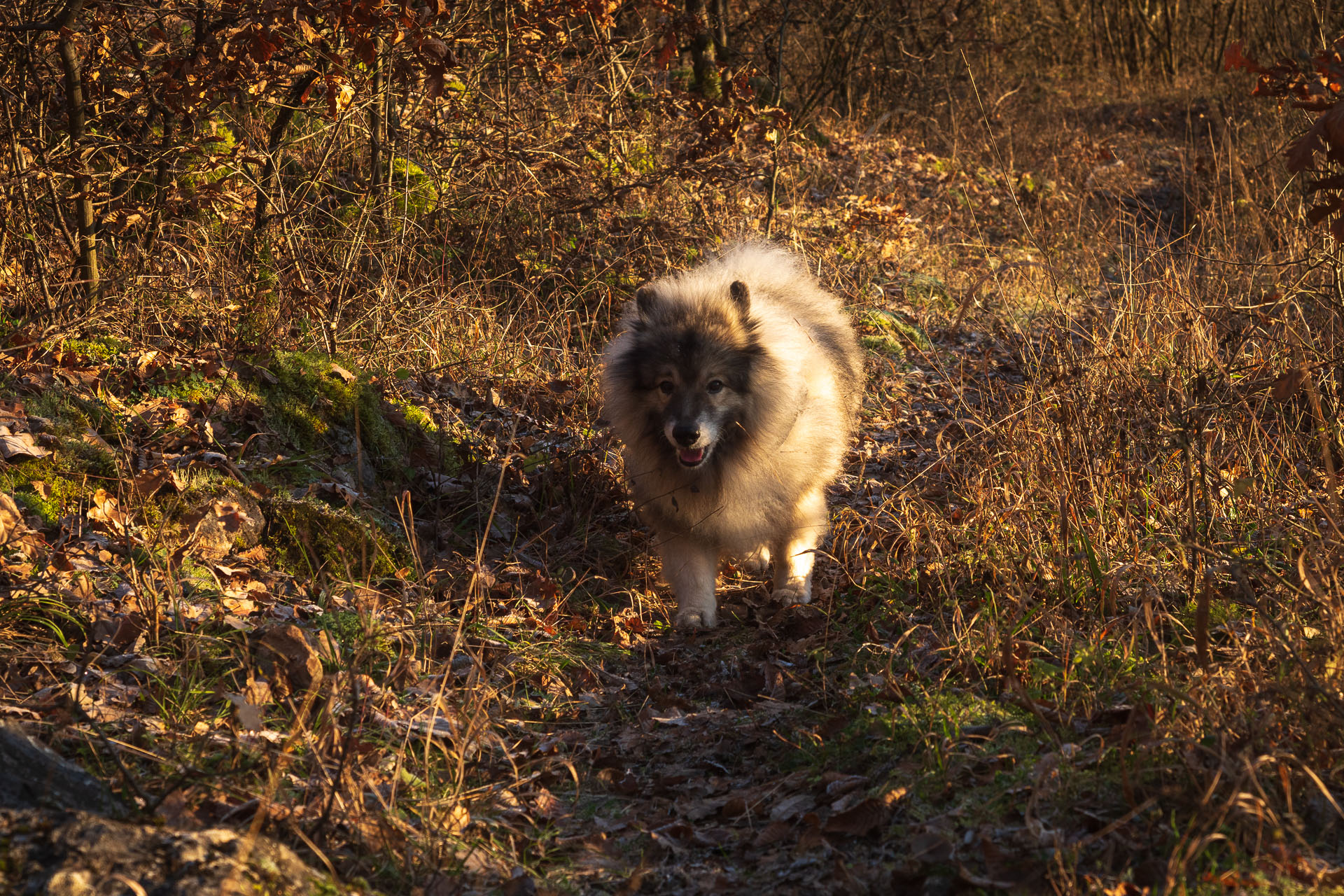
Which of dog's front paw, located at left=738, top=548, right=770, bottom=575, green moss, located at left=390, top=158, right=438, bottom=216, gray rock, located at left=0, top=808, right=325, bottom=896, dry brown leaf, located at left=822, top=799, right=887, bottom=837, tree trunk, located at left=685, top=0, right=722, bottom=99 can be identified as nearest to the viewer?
gray rock, located at left=0, top=808, right=325, bottom=896

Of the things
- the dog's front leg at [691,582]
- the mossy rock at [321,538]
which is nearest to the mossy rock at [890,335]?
the dog's front leg at [691,582]

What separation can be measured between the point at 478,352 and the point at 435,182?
5.93 ft

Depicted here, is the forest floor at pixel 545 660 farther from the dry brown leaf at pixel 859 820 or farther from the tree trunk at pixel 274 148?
the tree trunk at pixel 274 148

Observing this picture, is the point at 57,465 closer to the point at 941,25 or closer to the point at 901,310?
the point at 901,310

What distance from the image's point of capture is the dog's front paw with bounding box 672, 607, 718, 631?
467 cm

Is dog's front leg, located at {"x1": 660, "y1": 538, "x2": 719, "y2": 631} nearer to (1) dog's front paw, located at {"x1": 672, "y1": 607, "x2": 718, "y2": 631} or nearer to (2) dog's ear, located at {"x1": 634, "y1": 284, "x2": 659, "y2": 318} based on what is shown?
(1) dog's front paw, located at {"x1": 672, "y1": 607, "x2": 718, "y2": 631}

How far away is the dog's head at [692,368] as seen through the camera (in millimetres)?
4406

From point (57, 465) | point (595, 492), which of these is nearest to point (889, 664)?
point (595, 492)

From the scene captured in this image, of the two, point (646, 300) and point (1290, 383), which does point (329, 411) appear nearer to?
point (646, 300)

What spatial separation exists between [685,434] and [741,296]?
0.81 m

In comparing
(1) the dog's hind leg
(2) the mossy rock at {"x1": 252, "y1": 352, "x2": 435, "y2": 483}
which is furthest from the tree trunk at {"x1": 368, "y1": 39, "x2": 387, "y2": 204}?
(1) the dog's hind leg

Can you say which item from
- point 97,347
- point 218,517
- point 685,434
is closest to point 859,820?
point 685,434

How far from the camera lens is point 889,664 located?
3.31 m

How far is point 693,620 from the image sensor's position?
15.3 feet
